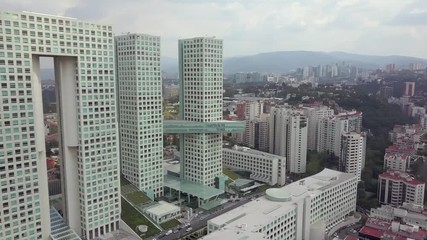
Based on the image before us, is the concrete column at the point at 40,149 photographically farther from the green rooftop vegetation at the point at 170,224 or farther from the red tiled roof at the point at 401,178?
the red tiled roof at the point at 401,178

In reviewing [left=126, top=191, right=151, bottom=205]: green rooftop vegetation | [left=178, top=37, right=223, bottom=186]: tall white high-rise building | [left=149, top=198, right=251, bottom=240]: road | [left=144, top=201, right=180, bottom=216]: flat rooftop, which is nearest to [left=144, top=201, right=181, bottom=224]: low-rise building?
[left=144, top=201, right=180, bottom=216]: flat rooftop

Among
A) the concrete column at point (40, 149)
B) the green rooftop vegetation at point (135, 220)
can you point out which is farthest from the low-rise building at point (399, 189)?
the concrete column at point (40, 149)

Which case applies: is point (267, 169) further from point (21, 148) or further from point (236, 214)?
point (21, 148)

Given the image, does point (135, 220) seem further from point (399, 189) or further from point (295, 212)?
point (399, 189)

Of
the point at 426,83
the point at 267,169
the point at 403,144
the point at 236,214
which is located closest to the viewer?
the point at 236,214

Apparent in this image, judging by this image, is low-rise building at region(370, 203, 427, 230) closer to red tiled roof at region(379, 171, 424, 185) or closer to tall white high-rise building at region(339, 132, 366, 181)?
red tiled roof at region(379, 171, 424, 185)

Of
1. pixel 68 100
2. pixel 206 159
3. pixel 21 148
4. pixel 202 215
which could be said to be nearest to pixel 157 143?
pixel 206 159
